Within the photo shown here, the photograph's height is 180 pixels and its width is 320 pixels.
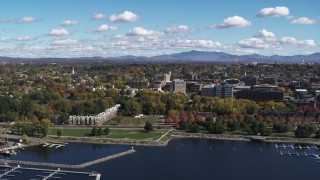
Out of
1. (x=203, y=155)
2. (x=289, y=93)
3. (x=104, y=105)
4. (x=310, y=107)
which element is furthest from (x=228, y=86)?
(x=203, y=155)

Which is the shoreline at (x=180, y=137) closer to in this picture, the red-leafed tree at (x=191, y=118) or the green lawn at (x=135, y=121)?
the red-leafed tree at (x=191, y=118)

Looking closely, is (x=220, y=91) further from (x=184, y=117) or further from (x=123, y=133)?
(x=123, y=133)

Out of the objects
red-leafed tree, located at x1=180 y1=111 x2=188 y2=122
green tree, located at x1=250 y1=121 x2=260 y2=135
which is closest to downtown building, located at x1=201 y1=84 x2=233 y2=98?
red-leafed tree, located at x1=180 y1=111 x2=188 y2=122

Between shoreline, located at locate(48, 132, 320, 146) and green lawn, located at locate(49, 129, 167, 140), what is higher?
green lawn, located at locate(49, 129, 167, 140)

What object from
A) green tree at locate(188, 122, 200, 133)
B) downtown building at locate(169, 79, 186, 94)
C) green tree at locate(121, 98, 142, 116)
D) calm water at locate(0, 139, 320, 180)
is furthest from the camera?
downtown building at locate(169, 79, 186, 94)

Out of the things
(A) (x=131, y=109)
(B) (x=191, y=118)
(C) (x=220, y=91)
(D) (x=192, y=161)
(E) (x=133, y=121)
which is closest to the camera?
(D) (x=192, y=161)

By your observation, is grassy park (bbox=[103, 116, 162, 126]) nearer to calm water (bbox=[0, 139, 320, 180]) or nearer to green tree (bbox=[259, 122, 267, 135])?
calm water (bbox=[0, 139, 320, 180])

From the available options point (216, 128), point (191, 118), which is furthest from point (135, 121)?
point (216, 128)
